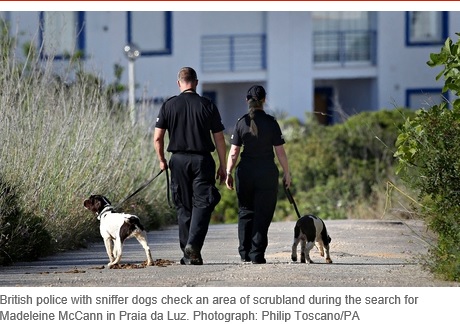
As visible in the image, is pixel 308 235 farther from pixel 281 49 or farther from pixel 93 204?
pixel 281 49

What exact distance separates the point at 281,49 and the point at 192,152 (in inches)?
976

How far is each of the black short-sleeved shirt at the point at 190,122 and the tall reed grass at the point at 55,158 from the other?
2055 millimetres

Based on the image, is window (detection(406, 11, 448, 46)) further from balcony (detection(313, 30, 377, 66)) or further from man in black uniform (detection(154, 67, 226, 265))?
man in black uniform (detection(154, 67, 226, 265))

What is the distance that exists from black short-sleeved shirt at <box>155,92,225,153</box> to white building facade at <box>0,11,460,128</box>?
23.1m

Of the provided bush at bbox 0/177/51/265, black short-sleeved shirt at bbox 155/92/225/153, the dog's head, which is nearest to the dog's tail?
the dog's head

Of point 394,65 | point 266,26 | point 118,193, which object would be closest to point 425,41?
point 394,65

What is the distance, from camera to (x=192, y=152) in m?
13.5

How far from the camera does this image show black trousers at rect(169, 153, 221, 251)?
1346cm

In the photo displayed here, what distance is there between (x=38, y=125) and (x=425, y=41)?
24.0m

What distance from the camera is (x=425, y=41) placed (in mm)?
38594

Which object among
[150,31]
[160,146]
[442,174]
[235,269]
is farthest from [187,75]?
[150,31]
